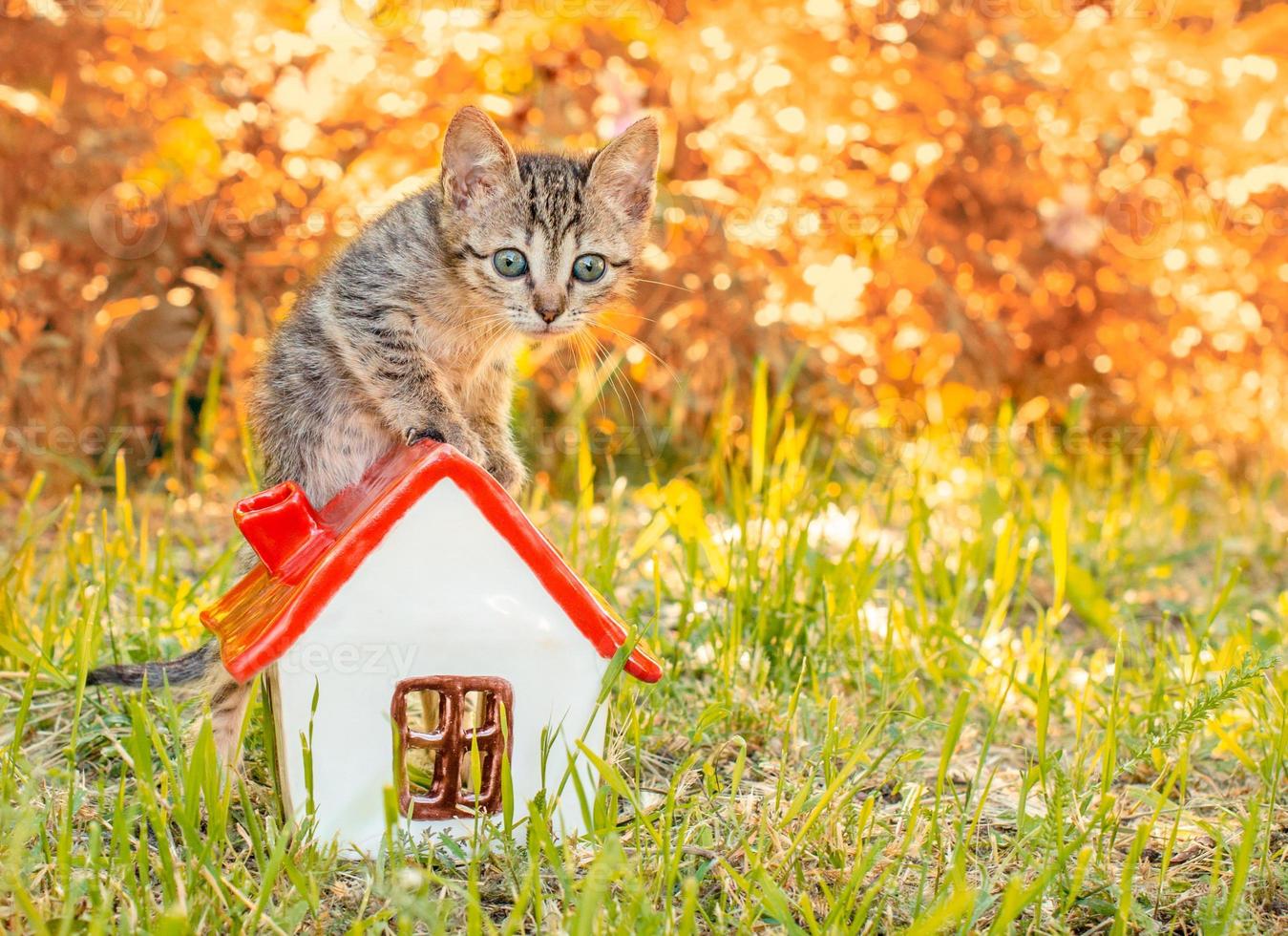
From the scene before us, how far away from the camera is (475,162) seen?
2.44m

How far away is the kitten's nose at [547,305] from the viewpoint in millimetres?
2338

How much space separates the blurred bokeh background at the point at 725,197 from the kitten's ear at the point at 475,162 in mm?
1329

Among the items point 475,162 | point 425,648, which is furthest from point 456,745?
point 475,162

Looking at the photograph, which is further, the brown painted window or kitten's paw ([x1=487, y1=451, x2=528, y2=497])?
kitten's paw ([x1=487, y1=451, x2=528, y2=497])

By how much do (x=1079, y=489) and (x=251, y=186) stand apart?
10.7 feet

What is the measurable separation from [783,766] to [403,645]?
26.1 inches

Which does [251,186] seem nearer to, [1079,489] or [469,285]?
[469,285]

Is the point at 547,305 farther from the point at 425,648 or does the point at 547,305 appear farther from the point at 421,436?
the point at 425,648

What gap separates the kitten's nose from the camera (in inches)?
92.0

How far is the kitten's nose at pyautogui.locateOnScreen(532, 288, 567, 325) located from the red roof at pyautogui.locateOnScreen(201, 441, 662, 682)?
41cm

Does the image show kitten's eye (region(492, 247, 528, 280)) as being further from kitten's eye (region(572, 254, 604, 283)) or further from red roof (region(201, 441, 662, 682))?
red roof (region(201, 441, 662, 682))

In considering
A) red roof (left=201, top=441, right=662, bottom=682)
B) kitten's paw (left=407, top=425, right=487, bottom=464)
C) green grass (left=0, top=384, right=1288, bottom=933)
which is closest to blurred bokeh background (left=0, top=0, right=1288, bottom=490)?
green grass (left=0, top=384, right=1288, bottom=933)

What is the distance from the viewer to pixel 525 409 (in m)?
4.59

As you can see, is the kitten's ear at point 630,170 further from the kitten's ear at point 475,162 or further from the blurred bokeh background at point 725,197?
the blurred bokeh background at point 725,197
